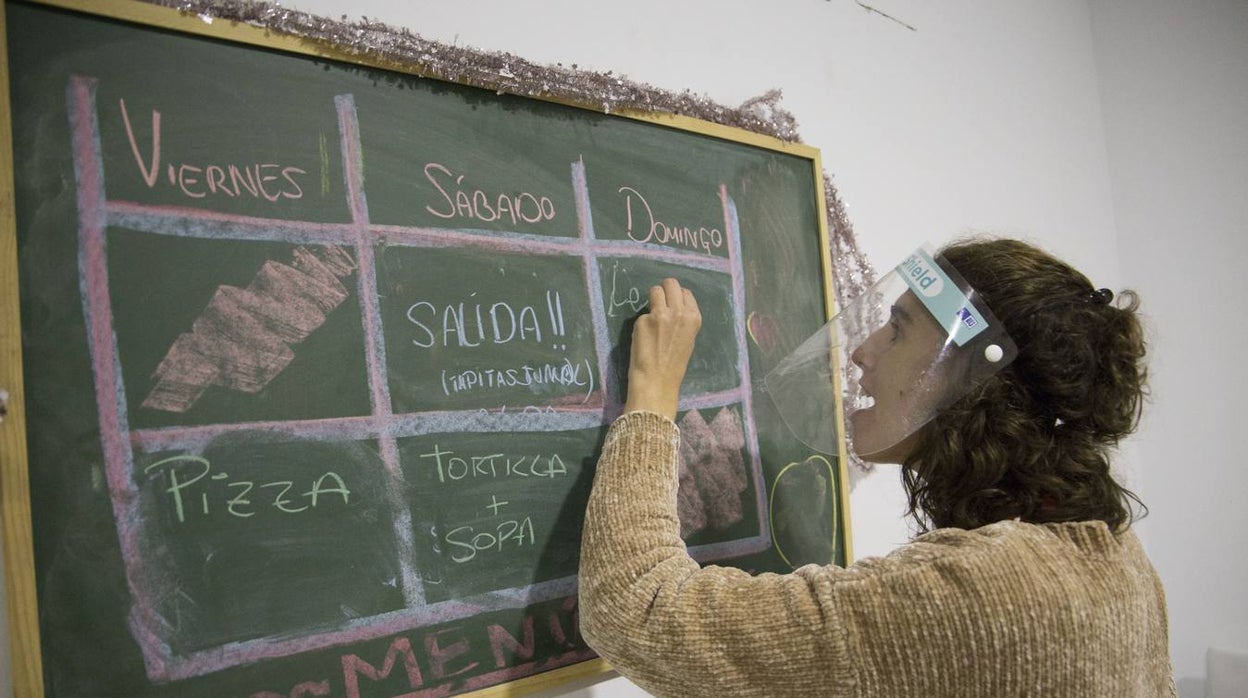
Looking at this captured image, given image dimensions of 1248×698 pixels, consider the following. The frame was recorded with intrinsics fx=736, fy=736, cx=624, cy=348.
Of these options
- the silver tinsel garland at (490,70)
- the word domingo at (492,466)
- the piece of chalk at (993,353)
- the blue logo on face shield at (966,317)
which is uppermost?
the silver tinsel garland at (490,70)

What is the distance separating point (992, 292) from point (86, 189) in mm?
1060

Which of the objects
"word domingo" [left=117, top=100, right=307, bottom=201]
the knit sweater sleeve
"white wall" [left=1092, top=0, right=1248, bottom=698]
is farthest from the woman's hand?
"white wall" [left=1092, top=0, right=1248, bottom=698]

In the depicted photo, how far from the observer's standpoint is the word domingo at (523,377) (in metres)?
0.93

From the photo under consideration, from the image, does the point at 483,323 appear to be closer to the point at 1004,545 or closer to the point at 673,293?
the point at 673,293

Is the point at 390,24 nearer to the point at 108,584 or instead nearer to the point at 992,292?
the point at 108,584

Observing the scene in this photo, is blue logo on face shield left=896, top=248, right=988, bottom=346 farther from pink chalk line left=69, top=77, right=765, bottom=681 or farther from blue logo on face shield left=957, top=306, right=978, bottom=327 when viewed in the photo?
pink chalk line left=69, top=77, right=765, bottom=681

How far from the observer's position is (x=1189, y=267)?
205 cm

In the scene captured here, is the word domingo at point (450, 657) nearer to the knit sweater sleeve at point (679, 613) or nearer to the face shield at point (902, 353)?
the knit sweater sleeve at point (679, 613)

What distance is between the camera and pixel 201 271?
0.79m

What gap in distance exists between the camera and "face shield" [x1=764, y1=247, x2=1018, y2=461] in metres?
0.96

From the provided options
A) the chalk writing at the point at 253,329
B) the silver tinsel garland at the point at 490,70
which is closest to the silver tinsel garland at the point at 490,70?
the silver tinsel garland at the point at 490,70

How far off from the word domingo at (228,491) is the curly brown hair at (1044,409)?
78cm

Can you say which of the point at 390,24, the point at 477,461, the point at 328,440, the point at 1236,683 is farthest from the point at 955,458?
the point at 1236,683

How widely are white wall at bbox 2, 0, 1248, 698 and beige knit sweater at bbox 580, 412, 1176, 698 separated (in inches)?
11.4
